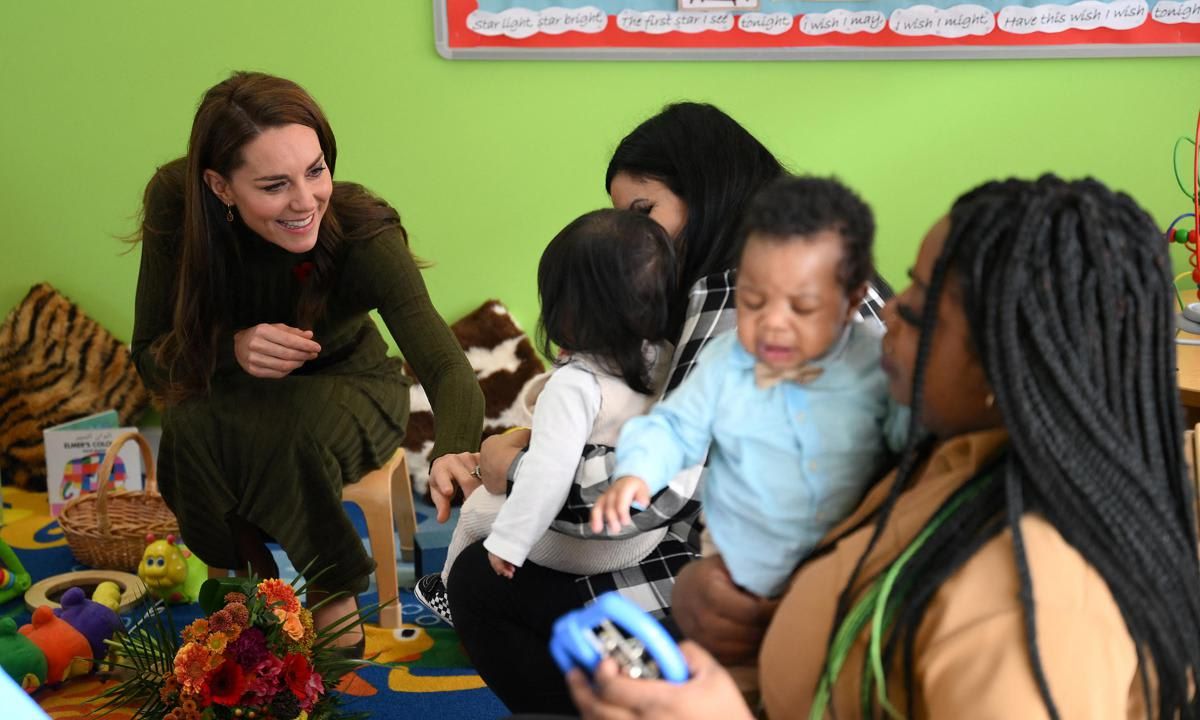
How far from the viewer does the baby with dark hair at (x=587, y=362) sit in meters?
1.42

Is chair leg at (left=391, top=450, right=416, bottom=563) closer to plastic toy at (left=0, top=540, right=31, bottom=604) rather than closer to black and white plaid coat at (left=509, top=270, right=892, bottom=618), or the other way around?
plastic toy at (left=0, top=540, right=31, bottom=604)

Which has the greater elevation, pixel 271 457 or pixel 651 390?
pixel 651 390

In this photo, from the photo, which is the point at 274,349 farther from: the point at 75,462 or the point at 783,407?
the point at 75,462

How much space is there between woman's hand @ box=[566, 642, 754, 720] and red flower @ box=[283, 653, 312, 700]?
1.01m

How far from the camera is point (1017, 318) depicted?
89 centimetres

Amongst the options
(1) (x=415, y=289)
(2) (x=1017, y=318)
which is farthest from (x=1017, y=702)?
(1) (x=415, y=289)

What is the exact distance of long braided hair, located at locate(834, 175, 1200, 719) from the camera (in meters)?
0.87

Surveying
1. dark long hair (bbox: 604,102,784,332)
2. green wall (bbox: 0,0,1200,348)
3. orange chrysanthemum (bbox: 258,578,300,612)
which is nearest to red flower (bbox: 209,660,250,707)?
orange chrysanthemum (bbox: 258,578,300,612)

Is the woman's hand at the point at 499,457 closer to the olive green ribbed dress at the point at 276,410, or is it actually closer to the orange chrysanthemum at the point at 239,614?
the orange chrysanthemum at the point at 239,614

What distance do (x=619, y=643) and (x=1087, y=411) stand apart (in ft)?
1.32

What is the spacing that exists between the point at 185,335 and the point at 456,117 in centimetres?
136

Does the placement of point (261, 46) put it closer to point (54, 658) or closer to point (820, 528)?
point (54, 658)

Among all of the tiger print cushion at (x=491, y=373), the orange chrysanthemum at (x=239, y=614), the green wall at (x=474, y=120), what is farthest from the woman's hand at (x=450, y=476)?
the green wall at (x=474, y=120)

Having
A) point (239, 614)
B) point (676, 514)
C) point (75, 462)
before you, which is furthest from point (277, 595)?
→ point (75, 462)
